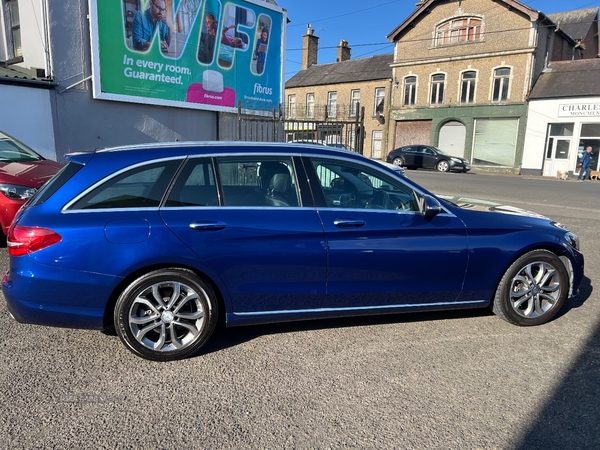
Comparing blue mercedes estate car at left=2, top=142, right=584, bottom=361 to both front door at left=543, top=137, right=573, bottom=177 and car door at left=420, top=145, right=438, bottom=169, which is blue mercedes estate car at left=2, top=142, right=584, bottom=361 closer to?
car door at left=420, top=145, right=438, bottom=169

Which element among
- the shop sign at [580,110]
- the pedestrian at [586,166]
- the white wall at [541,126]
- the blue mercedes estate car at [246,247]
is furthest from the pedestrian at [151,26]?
the shop sign at [580,110]

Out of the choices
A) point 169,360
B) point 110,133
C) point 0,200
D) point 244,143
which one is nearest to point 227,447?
point 169,360

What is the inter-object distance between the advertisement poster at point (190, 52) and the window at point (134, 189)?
8747 mm

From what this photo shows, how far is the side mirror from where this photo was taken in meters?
3.57

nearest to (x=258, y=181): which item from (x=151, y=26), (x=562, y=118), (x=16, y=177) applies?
(x=16, y=177)

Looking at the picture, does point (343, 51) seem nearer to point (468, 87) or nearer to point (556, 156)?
point (468, 87)

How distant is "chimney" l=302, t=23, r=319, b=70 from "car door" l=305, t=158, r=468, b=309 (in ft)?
133

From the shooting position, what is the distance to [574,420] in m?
2.60

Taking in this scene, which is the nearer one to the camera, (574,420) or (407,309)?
(574,420)

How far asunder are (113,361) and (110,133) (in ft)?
30.8

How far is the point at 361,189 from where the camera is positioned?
3.87 metres

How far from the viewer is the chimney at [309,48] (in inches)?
1640

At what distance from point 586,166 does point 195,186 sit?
25.2 m

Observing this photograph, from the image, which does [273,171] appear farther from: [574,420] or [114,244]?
[574,420]
